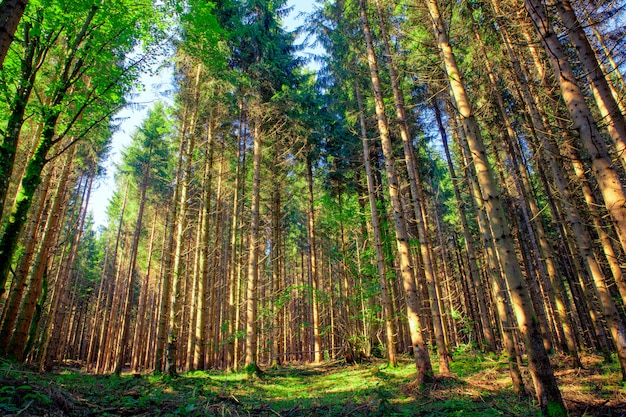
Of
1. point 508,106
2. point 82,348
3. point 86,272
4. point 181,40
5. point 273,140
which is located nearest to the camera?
point 181,40

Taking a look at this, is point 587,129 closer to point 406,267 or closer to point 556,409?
point 556,409

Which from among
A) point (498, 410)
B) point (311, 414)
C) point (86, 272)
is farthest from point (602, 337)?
point (86, 272)

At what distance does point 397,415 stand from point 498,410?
5.28 ft

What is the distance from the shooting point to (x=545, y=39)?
5.61 meters

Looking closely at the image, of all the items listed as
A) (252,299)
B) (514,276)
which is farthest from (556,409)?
(252,299)

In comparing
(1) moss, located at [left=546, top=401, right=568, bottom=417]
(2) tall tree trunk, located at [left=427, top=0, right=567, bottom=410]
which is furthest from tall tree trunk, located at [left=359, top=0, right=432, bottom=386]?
(1) moss, located at [left=546, top=401, right=568, bottom=417]

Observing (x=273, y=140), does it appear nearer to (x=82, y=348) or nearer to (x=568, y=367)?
(x=568, y=367)

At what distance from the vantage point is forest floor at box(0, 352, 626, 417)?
14.0ft

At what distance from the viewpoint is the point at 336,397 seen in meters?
7.08

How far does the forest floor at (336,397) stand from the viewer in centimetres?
427

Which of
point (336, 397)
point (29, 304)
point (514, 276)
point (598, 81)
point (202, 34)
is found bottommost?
point (336, 397)

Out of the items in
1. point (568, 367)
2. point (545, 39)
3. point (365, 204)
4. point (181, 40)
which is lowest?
point (568, 367)

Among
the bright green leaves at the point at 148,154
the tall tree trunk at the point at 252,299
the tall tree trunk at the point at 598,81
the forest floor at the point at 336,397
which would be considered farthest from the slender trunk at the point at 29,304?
the tall tree trunk at the point at 598,81

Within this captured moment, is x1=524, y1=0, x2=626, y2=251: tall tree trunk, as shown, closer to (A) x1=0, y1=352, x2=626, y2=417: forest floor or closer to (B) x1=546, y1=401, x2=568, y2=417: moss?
(B) x1=546, y1=401, x2=568, y2=417: moss
